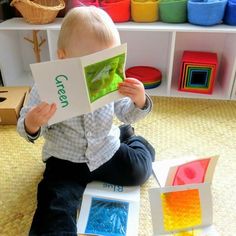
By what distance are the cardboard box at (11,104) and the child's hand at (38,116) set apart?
0.51 meters

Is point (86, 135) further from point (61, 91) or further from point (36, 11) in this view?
point (36, 11)

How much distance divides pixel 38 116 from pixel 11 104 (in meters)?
0.58

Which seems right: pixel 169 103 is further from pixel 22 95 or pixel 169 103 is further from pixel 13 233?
pixel 13 233

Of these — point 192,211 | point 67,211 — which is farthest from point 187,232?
point 67,211

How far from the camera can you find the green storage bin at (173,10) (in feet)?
4.03

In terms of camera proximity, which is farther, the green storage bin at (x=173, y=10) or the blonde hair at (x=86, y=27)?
the green storage bin at (x=173, y=10)

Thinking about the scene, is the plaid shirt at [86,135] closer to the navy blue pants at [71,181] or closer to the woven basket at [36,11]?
the navy blue pants at [71,181]

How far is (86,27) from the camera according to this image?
0.59m

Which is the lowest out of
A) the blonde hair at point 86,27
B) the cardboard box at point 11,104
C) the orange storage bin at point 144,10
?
the cardboard box at point 11,104

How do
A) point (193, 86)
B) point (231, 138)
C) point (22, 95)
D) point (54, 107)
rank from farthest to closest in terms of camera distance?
1. point (193, 86)
2. point (22, 95)
3. point (231, 138)
4. point (54, 107)

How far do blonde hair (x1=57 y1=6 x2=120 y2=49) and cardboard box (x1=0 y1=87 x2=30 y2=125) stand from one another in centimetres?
57

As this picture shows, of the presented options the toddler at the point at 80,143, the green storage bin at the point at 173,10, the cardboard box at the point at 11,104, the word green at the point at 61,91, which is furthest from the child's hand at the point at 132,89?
the green storage bin at the point at 173,10

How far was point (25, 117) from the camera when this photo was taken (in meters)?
0.62

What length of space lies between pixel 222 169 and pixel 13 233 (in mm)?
621
